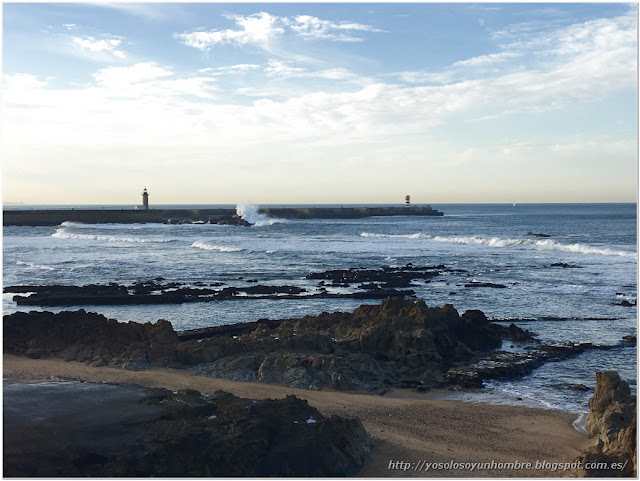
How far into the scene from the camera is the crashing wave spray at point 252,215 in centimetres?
9599

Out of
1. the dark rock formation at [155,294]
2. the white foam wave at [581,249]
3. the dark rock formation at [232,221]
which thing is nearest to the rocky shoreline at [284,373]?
the dark rock formation at [155,294]

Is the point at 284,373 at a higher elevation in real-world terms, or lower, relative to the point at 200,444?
lower

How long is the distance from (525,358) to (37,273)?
89.7 feet

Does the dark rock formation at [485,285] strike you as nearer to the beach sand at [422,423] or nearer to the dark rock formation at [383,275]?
the dark rock formation at [383,275]

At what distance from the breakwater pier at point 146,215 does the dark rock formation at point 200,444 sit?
84.0 meters

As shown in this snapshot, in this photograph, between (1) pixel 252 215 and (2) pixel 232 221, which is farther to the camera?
(1) pixel 252 215

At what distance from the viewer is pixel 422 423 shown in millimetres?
11062

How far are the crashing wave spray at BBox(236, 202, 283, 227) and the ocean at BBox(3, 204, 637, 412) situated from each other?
34.8 meters

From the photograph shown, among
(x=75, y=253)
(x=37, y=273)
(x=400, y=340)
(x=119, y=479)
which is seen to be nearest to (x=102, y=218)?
(x=75, y=253)

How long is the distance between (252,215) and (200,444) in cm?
9104

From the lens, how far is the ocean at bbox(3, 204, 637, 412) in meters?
16.2

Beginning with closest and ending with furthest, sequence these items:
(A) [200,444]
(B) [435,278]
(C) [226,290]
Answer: (A) [200,444]
(C) [226,290]
(B) [435,278]

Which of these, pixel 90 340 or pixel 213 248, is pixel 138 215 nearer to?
pixel 213 248

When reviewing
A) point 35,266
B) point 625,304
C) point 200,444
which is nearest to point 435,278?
point 625,304
